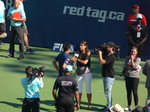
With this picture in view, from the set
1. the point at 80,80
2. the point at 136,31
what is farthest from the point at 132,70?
the point at 136,31

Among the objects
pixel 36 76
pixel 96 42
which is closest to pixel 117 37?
pixel 96 42

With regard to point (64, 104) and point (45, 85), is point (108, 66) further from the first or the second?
point (45, 85)

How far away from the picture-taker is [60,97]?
351 inches

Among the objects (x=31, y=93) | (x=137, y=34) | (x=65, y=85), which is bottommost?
(x=31, y=93)

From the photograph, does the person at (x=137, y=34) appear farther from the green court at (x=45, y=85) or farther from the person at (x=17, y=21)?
the person at (x=17, y=21)

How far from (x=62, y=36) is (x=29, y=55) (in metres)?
1.79

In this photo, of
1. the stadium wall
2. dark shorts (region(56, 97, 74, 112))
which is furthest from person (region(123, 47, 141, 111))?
the stadium wall

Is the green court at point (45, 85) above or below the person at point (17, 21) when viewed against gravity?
below

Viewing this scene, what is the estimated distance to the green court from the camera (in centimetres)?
1088

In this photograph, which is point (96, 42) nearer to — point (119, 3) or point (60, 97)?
point (119, 3)

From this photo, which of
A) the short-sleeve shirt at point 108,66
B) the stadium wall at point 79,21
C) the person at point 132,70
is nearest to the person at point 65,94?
the short-sleeve shirt at point 108,66

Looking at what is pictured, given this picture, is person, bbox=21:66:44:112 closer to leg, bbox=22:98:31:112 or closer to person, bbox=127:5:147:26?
leg, bbox=22:98:31:112

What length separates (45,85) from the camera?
12383 mm

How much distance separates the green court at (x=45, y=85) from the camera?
10883 millimetres
